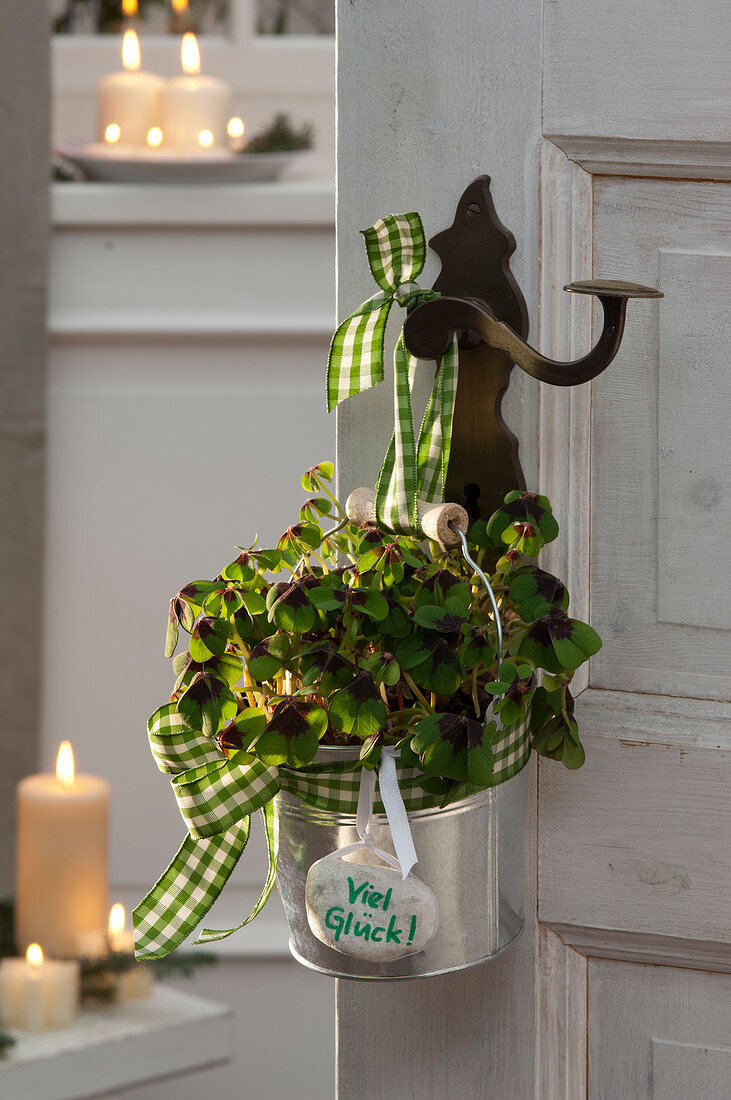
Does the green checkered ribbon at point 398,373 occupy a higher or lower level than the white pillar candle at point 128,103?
lower

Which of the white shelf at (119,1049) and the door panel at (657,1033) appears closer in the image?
the door panel at (657,1033)

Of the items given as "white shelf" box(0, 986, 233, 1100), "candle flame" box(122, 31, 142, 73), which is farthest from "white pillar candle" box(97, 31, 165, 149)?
"white shelf" box(0, 986, 233, 1100)

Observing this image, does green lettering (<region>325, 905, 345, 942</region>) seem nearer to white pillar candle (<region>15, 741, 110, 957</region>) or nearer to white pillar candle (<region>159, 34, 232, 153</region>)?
white pillar candle (<region>15, 741, 110, 957</region>)

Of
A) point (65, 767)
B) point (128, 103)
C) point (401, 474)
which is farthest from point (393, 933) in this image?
point (128, 103)

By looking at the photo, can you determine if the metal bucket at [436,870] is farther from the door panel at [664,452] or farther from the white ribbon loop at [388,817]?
the door panel at [664,452]

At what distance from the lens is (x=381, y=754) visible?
0.43 metres

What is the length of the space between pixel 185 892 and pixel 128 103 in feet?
3.15

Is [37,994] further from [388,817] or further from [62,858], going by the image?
[388,817]

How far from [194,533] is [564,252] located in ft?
2.54

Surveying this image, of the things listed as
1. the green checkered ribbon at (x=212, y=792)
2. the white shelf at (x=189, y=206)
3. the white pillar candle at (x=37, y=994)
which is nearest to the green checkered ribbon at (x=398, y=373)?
the green checkered ribbon at (x=212, y=792)

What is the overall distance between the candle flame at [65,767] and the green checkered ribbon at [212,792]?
2.17ft

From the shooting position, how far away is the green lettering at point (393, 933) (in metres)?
0.43

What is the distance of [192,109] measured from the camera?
3.91 ft

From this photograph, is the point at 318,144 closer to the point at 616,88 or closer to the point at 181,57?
the point at 181,57
